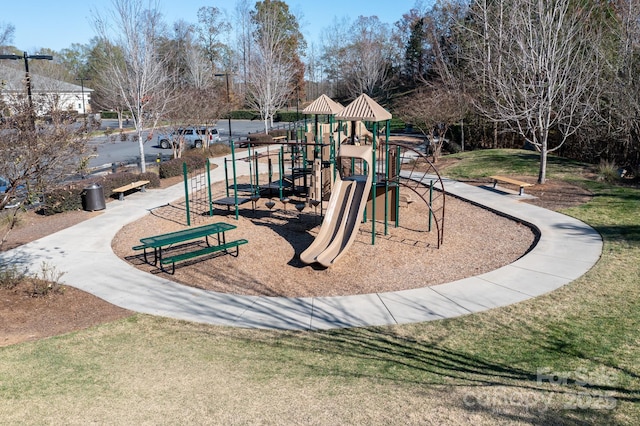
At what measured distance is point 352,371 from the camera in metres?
6.07

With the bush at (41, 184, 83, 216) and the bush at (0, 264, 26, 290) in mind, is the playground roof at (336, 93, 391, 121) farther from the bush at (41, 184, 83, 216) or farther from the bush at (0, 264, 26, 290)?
the bush at (41, 184, 83, 216)

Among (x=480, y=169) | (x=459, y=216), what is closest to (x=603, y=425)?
(x=459, y=216)

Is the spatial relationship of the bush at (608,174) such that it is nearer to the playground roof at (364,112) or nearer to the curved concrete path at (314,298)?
the curved concrete path at (314,298)

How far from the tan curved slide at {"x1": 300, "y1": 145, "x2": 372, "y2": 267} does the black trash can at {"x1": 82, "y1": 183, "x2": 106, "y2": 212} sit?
8445mm

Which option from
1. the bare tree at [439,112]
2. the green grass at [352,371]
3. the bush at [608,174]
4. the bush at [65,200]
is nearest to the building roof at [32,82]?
the bush at [65,200]

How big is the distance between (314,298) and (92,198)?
1018 cm

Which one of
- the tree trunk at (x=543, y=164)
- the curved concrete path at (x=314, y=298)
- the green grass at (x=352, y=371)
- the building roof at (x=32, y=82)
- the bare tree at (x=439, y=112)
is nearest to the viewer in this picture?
the green grass at (x=352, y=371)

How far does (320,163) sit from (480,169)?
10.5m

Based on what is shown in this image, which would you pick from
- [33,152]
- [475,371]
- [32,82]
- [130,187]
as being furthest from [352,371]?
[130,187]

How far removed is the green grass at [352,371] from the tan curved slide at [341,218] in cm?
327

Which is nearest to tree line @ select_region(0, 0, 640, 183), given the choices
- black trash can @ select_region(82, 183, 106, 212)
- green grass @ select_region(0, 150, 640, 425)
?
black trash can @ select_region(82, 183, 106, 212)

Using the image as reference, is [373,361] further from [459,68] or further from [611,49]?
[459,68]

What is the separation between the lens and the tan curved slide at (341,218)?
1048 centimetres

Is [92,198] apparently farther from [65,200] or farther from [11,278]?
[11,278]
